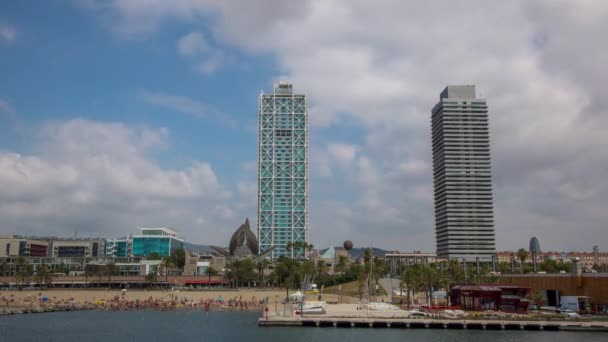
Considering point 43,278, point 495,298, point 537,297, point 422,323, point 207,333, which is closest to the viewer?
point 207,333

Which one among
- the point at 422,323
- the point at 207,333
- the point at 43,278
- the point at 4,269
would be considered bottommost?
the point at 207,333

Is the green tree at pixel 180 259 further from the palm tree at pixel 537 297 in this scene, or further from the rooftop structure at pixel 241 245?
the palm tree at pixel 537 297

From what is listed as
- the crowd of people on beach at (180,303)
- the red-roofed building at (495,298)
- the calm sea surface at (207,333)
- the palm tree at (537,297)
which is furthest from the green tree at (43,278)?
the palm tree at (537,297)

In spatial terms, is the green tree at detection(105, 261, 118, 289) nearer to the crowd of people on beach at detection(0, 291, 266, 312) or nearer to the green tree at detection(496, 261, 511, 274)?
the crowd of people on beach at detection(0, 291, 266, 312)

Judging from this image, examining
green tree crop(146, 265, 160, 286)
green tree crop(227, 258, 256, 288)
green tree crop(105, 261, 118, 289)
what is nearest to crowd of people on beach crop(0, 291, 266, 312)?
green tree crop(146, 265, 160, 286)

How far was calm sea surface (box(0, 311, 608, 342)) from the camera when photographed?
65625mm

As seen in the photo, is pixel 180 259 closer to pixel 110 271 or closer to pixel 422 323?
pixel 110 271

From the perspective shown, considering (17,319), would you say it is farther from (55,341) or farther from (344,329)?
(344,329)

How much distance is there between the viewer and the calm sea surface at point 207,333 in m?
65.6

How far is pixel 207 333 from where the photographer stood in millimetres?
71062

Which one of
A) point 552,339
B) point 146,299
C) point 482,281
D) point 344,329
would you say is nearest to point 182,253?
point 146,299

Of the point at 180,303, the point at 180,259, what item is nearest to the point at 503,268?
the point at 180,303

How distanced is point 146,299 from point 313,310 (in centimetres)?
5003

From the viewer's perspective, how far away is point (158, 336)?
6812 centimetres
